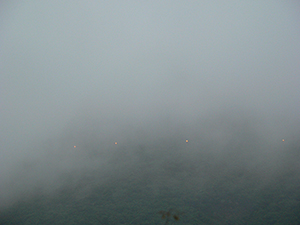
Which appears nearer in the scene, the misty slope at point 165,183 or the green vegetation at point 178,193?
the green vegetation at point 178,193

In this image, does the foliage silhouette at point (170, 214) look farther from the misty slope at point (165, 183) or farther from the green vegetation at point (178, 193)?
the misty slope at point (165, 183)

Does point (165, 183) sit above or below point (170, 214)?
above

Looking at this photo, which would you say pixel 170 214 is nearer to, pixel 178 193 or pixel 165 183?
pixel 178 193

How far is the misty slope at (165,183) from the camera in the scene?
940cm

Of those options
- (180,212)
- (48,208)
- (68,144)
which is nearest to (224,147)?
(180,212)

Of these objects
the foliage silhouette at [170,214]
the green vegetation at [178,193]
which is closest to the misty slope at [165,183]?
the green vegetation at [178,193]

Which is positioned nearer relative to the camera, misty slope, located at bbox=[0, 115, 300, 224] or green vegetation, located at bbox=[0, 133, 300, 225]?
green vegetation, located at bbox=[0, 133, 300, 225]

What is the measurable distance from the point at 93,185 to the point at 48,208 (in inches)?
103

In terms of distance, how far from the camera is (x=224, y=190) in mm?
10781

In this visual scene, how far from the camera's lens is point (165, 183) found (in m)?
11.8

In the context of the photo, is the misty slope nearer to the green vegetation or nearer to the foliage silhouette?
the green vegetation

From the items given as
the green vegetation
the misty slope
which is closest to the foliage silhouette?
the green vegetation

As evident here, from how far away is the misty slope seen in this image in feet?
30.8

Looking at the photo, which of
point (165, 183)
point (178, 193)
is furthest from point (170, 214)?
point (165, 183)
